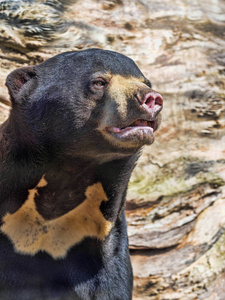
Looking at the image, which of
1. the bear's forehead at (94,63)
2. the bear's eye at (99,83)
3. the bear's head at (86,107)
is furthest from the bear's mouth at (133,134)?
the bear's forehead at (94,63)

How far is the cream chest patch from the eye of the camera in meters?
3.70

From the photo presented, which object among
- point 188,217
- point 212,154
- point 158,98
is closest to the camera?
point 158,98

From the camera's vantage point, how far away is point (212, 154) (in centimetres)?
561

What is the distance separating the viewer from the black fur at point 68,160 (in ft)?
11.4

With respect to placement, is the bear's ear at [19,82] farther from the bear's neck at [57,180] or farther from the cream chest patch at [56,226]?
the cream chest patch at [56,226]

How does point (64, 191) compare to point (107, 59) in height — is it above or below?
below

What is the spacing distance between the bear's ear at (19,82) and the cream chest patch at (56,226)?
61 cm

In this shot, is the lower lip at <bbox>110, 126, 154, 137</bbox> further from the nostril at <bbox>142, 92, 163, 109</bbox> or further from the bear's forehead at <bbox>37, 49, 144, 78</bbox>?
the bear's forehead at <bbox>37, 49, 144, 78</bbox>

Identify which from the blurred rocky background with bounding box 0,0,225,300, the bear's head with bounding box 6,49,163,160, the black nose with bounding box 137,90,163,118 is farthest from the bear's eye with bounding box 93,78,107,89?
the blurred rocky background with bounding box 0,0,225,300

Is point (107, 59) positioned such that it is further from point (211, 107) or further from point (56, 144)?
point (211, 107)

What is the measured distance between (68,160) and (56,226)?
54 cm

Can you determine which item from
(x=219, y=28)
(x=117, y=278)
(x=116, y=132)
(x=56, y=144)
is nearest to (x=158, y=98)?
(x=116, y=132)

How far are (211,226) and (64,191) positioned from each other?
6.89ft

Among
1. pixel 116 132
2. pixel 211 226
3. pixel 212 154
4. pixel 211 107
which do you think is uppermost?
pixel 116 132
